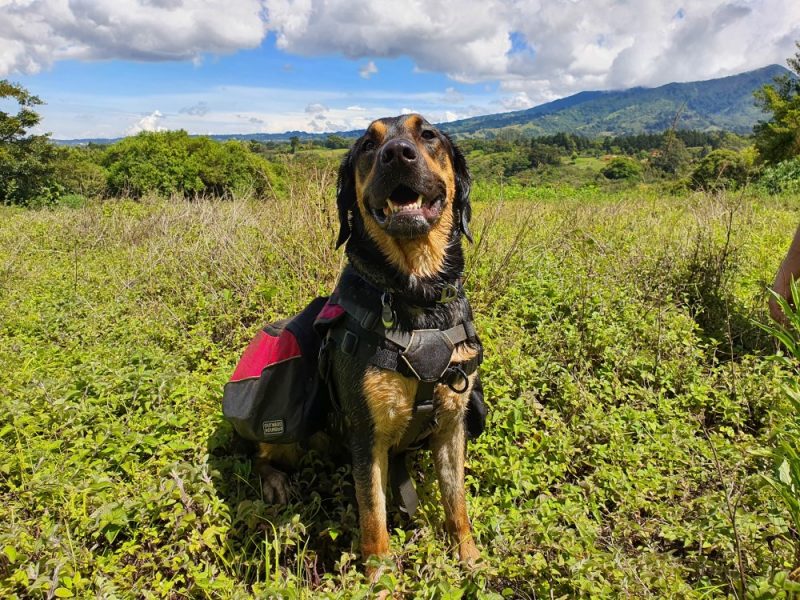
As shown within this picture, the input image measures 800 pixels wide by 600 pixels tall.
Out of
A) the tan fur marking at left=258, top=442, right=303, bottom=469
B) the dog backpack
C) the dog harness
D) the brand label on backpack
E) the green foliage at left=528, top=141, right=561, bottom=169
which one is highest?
the green foliage at left=528, top=141, right=561, bottom=169

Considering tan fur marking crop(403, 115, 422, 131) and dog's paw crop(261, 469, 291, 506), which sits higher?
tan fur marking crop(403, 115, 422, 131)

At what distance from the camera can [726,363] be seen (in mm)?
3717

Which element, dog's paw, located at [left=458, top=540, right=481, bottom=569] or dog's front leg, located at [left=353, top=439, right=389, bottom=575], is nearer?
dog's front leg, located at [left=353, top=439, right=389, bottom=575]

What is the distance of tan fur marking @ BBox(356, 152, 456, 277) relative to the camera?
242 centimetres

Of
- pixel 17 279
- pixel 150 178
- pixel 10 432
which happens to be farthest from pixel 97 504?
pixel 150 178

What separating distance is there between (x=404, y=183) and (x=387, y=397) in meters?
1.00

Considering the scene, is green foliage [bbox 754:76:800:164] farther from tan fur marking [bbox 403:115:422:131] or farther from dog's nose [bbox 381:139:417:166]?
dog's nose [bbox 381:139:417:166]

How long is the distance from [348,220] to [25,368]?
2.74 m

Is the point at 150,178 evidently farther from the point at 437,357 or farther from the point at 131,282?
the point at 437,357

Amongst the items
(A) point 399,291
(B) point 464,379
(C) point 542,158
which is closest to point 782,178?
(C) point 542,158

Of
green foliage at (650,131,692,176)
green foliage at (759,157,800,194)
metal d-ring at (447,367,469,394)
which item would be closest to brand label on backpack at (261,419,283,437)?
metal d-ring at (447,367,469,394)

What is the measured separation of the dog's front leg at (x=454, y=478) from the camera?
96.6 inches

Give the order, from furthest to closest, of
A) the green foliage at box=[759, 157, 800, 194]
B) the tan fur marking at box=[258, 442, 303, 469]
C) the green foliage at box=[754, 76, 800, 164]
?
the green foliage at box=[754, 76, 800, 164], the green foliage at box=[759, 157, 800, 194], the tan fur marking at box=[258, 442, 303, 469]

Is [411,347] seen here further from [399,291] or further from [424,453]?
[424,453]
